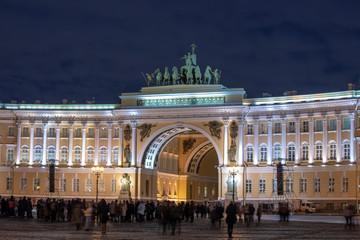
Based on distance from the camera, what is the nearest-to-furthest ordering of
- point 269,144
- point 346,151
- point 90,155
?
point 346,151, point 269,144, point 90,155

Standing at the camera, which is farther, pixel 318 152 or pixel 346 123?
pixel 318 152

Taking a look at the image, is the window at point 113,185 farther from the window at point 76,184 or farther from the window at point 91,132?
the window at point 91,132

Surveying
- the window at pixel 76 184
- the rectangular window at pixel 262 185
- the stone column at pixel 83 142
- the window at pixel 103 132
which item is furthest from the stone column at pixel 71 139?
the rectangular window at pixel 262 185

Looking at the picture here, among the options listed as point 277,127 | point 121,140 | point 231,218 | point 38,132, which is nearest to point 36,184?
point 38,132

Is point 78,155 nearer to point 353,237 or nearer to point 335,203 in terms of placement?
point 335,203

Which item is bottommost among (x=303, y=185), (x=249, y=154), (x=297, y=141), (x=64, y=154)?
(x=303, y=185)

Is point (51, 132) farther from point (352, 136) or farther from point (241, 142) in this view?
point (352, 136)

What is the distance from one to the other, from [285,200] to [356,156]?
8465 mm

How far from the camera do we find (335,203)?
2586 inches

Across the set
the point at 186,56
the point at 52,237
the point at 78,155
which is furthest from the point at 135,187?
the point at 52,237

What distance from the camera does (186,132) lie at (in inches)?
3307

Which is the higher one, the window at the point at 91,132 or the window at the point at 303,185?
the window at the point at 91,132

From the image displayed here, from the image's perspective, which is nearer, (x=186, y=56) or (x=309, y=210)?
(x=309, y=210)

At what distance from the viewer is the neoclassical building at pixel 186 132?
66.8 metres
